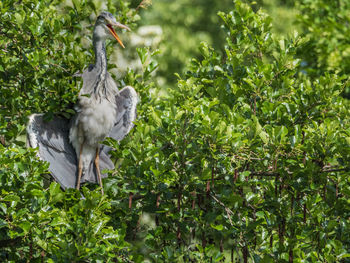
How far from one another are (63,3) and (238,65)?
247 centimetres

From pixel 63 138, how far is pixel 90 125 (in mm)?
393

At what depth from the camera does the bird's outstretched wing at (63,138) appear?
5020 millimetres

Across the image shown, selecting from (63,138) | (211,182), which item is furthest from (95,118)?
(211,182)

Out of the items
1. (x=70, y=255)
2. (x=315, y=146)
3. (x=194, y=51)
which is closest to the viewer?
(x=70, y=255)

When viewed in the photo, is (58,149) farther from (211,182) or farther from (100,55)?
(211,182)

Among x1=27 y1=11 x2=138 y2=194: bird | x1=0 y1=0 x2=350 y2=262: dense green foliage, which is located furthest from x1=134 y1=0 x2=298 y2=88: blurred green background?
x1=0 y1=0 x2=350 y2=262: dense green foliage

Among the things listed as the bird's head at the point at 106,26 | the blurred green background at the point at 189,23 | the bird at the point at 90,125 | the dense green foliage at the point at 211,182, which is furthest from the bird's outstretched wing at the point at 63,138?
the blurred green background at the point at 189,23

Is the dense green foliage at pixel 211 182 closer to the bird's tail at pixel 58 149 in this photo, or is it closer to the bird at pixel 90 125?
the bird's tail at pixel 58 149

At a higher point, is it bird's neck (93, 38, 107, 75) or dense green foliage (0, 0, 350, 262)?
dense green foliage (0, 0, 350, 262)

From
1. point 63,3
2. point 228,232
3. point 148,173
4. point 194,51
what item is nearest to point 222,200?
point 228,232

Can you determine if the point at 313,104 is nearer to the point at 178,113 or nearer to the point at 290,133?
the point at 290,133

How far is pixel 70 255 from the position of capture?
2.85 m

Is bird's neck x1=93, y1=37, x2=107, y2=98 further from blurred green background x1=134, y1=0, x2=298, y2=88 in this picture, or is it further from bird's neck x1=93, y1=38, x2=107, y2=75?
blurred green background x1=134, y1=0, x2=298, y2=88

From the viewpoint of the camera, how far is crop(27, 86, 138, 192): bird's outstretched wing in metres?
5.02
